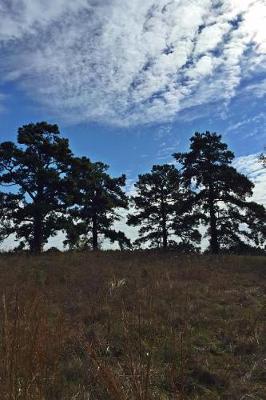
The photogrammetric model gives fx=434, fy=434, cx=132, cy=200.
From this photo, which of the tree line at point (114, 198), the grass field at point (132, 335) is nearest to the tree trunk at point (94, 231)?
the tree line at point (114, 198)

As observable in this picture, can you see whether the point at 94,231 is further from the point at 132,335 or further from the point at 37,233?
the point at 132,335

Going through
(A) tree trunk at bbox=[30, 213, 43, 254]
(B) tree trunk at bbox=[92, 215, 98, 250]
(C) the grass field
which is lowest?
(C) the grass field

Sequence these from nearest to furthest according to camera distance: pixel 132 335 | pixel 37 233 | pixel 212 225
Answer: pixel 132 335 < pixel 37 233 < pixel 212 225

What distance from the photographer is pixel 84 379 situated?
5324 mm

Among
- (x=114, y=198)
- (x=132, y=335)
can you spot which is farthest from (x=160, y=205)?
(x=132, y=335)

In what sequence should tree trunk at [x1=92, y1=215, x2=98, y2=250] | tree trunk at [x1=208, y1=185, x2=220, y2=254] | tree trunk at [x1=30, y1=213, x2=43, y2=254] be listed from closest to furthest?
tree trunk at [x1=30, y1=213, x2=43, y2=254], tree trunk at [x1=208, y1=185, x2=220, y2=254], tree trunk at [x1=92, y1=215, x2=98, y2=250]

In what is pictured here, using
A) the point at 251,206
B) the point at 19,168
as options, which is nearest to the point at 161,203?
the point at 251,206

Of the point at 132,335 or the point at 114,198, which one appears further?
the point at 114,198

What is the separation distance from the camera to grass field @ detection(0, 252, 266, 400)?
9.64 feet

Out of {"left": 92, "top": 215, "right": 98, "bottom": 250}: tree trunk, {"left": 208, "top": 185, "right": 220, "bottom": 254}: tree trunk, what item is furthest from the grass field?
{"left": 92, "top": 215, "right": 98, "bottom": 250}: tree trunk

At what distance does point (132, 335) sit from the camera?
6.47 m

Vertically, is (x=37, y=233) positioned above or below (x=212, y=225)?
below

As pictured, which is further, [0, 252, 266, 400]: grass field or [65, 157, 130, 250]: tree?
[65, 157, 130, 250]: tree

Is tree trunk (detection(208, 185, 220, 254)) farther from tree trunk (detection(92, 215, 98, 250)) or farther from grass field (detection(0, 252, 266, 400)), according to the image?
grass field (detection(0, 252, 266, 400))
